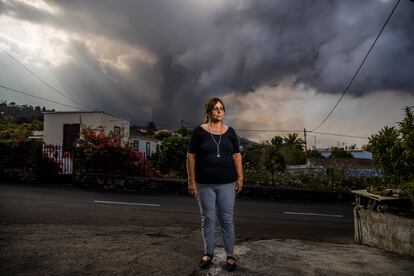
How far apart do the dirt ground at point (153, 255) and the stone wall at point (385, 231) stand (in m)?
0.22

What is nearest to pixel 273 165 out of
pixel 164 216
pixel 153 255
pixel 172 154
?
pixel 164 216

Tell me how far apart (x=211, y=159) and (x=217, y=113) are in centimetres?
53

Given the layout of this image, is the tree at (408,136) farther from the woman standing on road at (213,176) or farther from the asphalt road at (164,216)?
the woman standing on road at (213,176)

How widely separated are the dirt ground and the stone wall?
219 mm

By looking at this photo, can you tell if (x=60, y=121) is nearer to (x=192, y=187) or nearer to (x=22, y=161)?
(x=22, y=161)

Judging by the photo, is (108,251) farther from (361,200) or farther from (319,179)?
(319,179)

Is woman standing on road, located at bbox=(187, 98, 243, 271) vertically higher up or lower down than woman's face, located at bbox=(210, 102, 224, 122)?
lower down

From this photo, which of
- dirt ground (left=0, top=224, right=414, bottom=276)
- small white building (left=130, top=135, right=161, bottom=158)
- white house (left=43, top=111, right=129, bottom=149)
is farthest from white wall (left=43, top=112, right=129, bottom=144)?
dirt ground (left=0, top=224, right=414, bottom=276)

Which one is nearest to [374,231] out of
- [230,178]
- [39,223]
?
[230,178]

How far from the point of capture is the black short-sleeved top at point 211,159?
371 centimetres

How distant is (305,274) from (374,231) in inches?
104

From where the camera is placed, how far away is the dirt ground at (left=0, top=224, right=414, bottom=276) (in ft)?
11.9

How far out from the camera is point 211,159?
3.73 m

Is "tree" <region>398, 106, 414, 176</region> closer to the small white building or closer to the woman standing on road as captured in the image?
the woman standing on road
